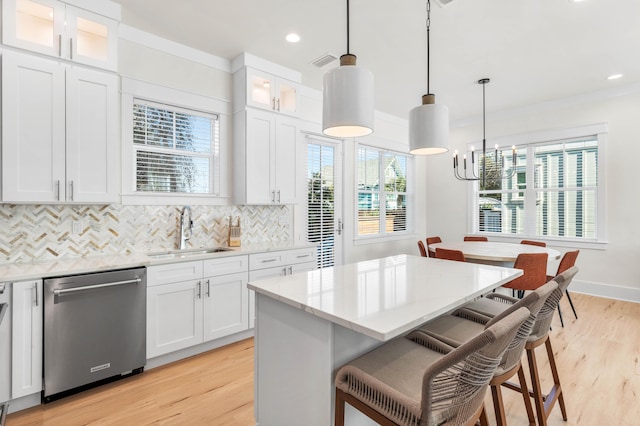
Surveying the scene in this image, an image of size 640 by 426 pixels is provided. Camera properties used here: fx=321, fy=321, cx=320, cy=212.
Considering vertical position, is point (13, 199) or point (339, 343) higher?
point (13, 199)

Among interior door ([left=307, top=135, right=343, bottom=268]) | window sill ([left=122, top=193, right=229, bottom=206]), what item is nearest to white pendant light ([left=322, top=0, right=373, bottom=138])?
window sill ([left=122, top=193, right=229, bottom=206])

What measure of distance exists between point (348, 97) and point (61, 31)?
7.85 ft

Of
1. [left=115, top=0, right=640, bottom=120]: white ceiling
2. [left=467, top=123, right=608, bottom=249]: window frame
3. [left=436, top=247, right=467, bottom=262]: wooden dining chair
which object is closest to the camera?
[left=115, top=0, right=640, bottom=120]: white ceiling

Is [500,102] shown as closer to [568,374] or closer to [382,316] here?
[568,374]

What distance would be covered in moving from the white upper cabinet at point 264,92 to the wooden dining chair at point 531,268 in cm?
301

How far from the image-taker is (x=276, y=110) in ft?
12.4

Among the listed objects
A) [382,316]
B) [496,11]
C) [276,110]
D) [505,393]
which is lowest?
[505,393]

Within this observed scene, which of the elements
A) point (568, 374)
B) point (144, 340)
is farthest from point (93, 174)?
point (568, 374)

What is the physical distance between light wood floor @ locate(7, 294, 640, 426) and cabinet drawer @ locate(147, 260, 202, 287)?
74 centimetres

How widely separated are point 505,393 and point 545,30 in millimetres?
3245

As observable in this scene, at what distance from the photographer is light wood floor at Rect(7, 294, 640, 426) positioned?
2.06 m

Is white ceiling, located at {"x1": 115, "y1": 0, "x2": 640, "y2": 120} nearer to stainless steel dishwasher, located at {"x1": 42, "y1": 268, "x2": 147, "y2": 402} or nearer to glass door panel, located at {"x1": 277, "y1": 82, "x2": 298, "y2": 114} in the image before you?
glass door panel, located at {"x1": 277, "y1": 82, "x2": 298, "y2": 114}

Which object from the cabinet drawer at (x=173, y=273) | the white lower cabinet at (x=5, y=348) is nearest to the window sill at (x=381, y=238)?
the cabinet drawer at (x=173, y=273)

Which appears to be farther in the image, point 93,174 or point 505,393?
point 93,174
